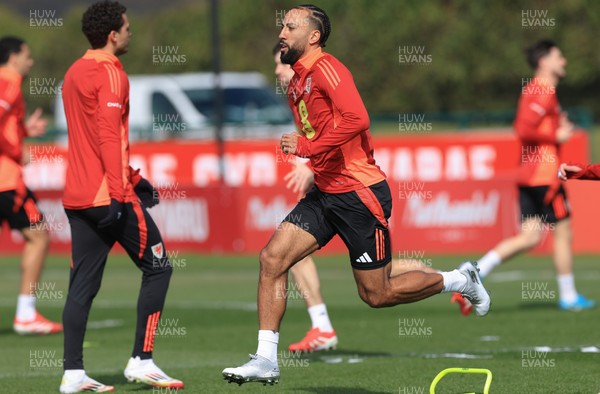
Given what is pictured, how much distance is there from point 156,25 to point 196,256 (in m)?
75.3

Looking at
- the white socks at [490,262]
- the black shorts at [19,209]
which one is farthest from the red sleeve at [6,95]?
the white socks at [490,262]

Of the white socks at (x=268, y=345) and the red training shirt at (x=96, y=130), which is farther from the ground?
the red training shirt at (x=96, y=130)

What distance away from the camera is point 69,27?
3740 inches

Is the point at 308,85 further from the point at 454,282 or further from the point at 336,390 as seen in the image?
the point at 336,390

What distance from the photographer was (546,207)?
14.1 meters

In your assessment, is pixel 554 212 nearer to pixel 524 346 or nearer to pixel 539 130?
pixel 539 130

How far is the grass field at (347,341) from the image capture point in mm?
9500

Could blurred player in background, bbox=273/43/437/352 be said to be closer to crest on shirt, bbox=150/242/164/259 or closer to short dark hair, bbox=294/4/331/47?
crest on shirt, bbox=150/242/164/259

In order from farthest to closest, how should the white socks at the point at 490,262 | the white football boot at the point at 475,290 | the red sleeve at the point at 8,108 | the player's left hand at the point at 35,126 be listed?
the white socks at the point at 490,262, the red sleeve at the point at 8,108, the player's left hand at the point at 35,126, the white football boot at the point at 475,290

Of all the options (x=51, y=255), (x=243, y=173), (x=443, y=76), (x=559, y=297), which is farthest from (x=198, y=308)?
(x=443, y=76)

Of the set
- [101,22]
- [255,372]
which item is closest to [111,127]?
[101,22]

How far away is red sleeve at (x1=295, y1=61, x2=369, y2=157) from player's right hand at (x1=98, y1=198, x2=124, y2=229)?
148 centimetres

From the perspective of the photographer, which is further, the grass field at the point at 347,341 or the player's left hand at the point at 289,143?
the grass field at the point at 347,341

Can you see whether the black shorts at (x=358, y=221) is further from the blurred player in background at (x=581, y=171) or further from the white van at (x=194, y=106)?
the white van at (x=194, y=106)
